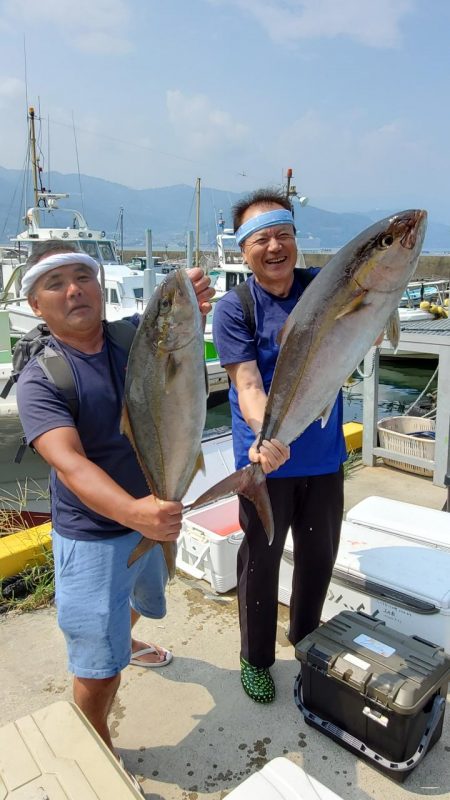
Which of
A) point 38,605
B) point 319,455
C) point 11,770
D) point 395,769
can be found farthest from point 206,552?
point 11,770

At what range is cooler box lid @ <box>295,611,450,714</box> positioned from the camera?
2160mm

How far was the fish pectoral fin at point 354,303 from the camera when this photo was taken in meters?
1.81

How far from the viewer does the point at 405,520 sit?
347 centimetres

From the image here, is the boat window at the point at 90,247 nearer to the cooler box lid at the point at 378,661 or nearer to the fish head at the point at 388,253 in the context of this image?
the cooler box lid at the point at 378,661

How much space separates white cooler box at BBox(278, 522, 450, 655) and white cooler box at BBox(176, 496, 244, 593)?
1.38ft

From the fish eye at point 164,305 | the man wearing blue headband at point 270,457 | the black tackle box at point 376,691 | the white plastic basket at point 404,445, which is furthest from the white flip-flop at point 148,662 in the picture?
the white plastic basket at point 404,445

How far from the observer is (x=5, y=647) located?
324cm

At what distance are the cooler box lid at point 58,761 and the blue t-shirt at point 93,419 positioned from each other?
2.15 feet

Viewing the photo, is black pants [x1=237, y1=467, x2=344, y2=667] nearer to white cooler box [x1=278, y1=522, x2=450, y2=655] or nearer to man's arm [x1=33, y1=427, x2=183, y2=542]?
white cooler box [x1=278, y1=522, x2=450, y2=655]

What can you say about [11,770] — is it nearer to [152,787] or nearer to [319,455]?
[152,787]

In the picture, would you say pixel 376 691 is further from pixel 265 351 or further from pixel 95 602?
pixel 265 351

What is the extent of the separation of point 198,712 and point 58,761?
3.74 ft

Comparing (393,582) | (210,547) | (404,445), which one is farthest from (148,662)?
(404,445)

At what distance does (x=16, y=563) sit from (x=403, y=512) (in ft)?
9.16
